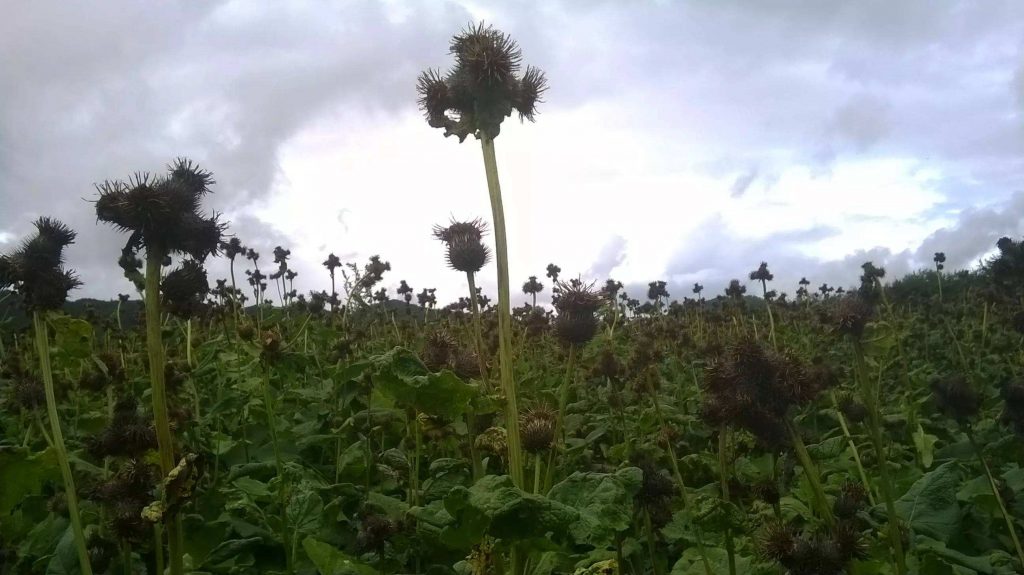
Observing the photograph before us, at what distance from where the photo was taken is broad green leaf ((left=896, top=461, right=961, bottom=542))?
12.4 feet

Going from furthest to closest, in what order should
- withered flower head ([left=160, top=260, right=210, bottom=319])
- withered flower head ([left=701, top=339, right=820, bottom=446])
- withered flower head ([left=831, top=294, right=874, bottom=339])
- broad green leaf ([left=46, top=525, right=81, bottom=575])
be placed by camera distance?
1. withered flower head ([left=831, top=294, right=874, bottom=339])
2. broad green leaf ([left=46, top=525, right=81, bottom=575])
3. withered flower head ([left=701, top=339, right=820, bottom=446])
4. withered flower head ([left=160, top=260, right=210, bottom=319])

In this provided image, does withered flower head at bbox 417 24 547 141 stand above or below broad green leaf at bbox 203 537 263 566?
above

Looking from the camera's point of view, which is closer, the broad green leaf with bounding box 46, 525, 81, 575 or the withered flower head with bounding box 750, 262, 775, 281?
the broad green leaf with bounding box 46, 525, 81, 575

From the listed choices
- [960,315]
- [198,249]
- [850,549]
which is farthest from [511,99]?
[960,315]

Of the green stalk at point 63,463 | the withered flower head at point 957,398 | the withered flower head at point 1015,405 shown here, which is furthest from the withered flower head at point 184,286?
the withered flower head at point 1015,405

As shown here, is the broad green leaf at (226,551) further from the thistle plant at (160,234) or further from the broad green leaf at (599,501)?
the broad green leaf at (599,501)

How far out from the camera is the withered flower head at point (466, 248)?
3914 mm

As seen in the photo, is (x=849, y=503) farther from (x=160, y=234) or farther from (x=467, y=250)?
(x=160, y=234)

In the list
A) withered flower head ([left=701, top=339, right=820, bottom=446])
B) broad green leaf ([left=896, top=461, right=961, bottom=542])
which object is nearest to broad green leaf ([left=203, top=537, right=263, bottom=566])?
withered flower head ([left=701, top=339, right=820, bottom=446])

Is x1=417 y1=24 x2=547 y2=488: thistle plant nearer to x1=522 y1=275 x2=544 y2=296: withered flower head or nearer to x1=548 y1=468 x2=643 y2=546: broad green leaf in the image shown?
x1=548 y1=468 x2=643 y2=546: broad green leaf

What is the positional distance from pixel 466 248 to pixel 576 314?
68 centimetres

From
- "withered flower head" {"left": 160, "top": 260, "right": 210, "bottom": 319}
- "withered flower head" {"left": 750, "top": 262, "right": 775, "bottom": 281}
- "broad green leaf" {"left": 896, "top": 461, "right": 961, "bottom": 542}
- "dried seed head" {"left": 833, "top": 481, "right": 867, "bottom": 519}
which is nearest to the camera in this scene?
"withered flower head" {"left": 160, "top": 260, "right": 210, "bottom": 319}

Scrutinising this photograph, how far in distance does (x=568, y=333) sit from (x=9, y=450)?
268cm

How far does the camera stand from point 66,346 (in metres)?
4.19
